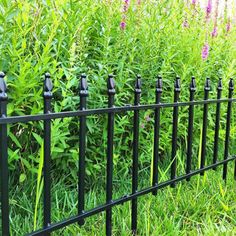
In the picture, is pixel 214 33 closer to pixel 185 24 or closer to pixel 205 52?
pixel 185 24

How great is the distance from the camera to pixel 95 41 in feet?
10.2

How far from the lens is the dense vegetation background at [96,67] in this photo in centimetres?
242

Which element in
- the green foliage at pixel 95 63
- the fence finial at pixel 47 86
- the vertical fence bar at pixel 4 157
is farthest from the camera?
the green foliage at pixel 95 63

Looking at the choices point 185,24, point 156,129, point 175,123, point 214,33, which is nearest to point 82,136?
point 156,129

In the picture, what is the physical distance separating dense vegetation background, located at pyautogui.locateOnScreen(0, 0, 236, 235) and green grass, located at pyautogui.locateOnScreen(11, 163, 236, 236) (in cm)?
3

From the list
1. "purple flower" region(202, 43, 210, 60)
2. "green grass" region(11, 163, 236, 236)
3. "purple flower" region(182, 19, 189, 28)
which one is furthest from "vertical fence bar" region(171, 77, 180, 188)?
"purple flower" region(182, 19, 189, 28)

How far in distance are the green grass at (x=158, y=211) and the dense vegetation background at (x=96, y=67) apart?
0.03 m

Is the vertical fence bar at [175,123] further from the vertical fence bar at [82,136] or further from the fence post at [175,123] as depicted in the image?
the vertical fence bar at [82,136]

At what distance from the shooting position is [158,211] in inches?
112

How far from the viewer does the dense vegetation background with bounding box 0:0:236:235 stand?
2420 millimetres

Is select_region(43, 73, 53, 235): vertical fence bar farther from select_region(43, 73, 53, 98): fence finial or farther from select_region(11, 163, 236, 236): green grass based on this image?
select_region(11, 163, 236, 236): green grass

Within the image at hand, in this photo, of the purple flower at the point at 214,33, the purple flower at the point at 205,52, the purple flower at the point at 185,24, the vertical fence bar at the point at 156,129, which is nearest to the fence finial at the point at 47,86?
the vertical fence bar at the point at 156,129

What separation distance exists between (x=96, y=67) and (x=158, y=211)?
114cm

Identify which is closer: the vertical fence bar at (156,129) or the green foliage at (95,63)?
the green foliage at (95,63)
